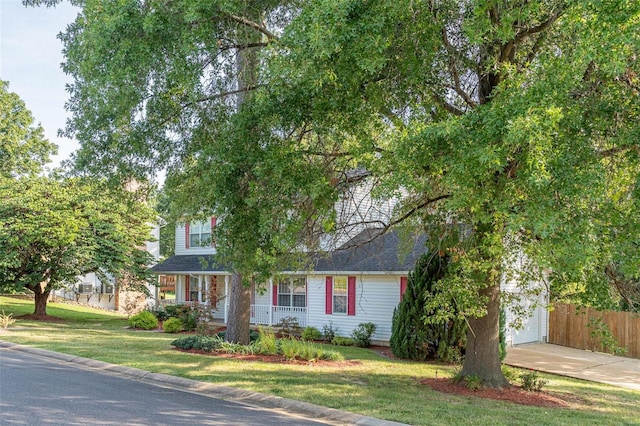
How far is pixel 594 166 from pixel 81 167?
1112 cm

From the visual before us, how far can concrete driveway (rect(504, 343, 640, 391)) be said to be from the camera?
15080 mm

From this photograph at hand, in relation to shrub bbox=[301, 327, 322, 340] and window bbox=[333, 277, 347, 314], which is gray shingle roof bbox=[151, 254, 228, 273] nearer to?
shrub bbox=[301, 327, 322, 340]

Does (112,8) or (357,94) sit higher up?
(112,8)

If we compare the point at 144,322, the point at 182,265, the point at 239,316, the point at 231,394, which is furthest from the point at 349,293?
the point at 231,394

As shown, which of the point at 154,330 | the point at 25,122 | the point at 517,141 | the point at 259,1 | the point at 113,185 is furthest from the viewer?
the point at 25,122

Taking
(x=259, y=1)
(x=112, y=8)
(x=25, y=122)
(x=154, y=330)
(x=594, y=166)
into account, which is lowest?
(x=154, y=330)

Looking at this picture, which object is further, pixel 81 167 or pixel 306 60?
pixel 81 167

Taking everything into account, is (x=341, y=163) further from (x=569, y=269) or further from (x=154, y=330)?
(x=154, y=330)

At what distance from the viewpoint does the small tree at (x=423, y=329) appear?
16.5 metres

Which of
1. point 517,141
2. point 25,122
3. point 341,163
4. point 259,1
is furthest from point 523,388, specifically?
point 25,122

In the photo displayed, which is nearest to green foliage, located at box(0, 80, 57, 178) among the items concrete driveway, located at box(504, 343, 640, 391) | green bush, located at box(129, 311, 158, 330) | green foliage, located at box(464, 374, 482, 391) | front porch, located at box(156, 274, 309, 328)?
front porch, located at box(156, 274, 309, 328)

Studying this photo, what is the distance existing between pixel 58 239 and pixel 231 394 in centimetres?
1721

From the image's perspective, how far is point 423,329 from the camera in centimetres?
1684

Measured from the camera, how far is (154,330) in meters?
24.6
